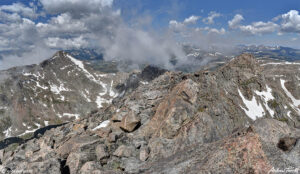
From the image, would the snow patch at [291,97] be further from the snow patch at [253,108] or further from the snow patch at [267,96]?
the snow patch at [253,108]

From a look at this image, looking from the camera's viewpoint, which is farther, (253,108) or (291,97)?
(291,97)

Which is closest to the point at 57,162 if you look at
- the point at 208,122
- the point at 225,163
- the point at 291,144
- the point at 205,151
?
the point at 205,151

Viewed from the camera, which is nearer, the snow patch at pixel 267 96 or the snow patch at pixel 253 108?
the snow patch at pixel 253 108

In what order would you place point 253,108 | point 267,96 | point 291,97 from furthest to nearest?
point 291,97
point 267,96
point 253,108

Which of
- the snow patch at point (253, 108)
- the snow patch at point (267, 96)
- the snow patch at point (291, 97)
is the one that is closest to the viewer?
the snow patch at point (253, 108)

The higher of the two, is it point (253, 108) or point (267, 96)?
point (267, 96)

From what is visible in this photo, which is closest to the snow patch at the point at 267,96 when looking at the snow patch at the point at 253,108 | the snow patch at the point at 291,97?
the snow patch at the point at 253,108

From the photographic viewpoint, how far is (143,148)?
98.8 ft

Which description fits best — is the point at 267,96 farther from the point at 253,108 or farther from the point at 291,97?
the point at 291,97

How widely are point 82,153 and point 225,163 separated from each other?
20677 millimetres

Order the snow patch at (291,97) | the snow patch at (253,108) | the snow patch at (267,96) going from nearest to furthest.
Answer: the snow patch at (253,108) < the snow patch at (267,96) < the snow patch at (291,97)

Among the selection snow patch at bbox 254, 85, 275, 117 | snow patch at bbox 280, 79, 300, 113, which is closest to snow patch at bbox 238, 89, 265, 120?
snow patch at bbox 254, 85, 275, 117

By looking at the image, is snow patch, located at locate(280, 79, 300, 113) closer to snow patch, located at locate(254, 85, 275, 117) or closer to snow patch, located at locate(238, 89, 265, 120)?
snow patch, located at locate(254, 85, 275, 117)

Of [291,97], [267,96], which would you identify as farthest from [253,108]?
[291,97]
